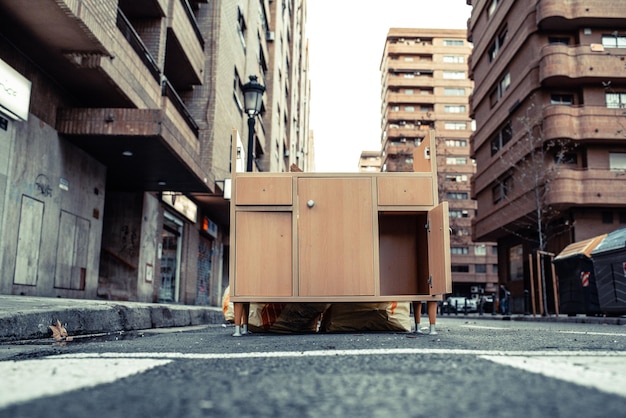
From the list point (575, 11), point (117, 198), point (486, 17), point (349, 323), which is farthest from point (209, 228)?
point (486, 17)

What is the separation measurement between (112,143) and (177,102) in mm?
4392

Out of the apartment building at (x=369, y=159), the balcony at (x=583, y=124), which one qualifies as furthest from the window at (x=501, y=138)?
the apartment building at (x=369, y=159)

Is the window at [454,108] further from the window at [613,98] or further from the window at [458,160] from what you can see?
the window at [613,98]

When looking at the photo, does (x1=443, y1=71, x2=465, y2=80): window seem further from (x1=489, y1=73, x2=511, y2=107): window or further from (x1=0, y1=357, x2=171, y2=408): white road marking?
(x1=0, y1=357, x2=171, y2=408): white road marking

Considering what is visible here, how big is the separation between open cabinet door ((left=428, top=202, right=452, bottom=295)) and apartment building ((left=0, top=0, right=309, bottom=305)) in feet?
6.35

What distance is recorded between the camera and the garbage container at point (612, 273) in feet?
43.5

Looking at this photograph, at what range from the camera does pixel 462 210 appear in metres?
71.5

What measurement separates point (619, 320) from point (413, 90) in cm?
6914

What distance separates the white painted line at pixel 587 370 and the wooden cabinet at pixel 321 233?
2667 mm

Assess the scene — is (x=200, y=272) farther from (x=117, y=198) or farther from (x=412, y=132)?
(x=412, y=132)

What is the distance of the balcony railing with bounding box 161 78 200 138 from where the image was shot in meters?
14.4

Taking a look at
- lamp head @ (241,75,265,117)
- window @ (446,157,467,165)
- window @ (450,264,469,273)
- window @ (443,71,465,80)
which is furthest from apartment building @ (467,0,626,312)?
window @ (443,71,465,80)

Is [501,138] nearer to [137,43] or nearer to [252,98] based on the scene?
[137,43]

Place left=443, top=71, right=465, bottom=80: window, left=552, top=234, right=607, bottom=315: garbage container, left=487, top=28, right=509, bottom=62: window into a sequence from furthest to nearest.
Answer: left=443, top=71, right=465, bottom=80: window < left=487, top=28, right=509, bottom=62: window < left=552, top=234, right=607, bottom=315: garbage container
